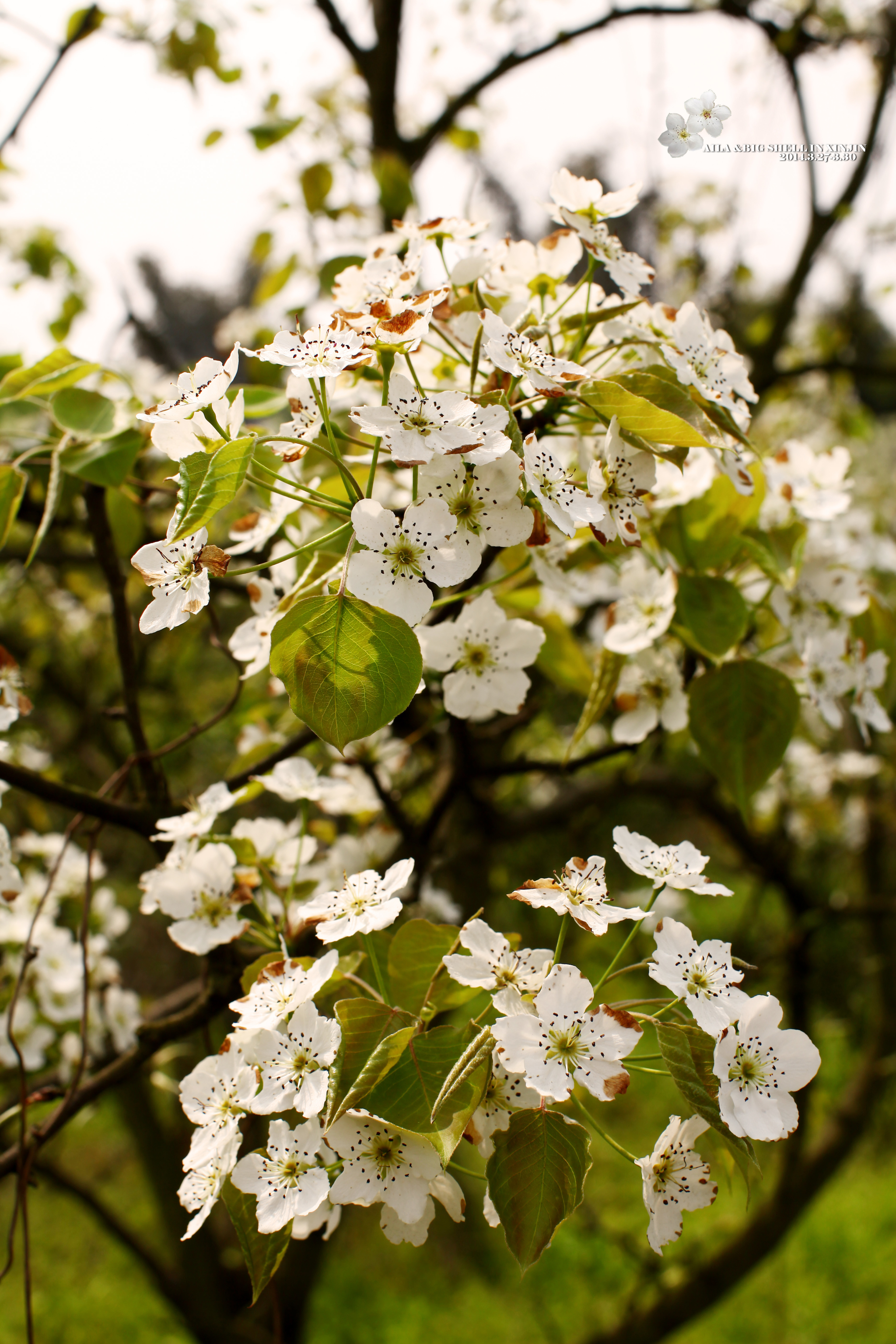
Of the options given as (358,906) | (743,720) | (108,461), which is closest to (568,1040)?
(358,906)

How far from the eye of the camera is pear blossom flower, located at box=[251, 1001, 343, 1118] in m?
0.53

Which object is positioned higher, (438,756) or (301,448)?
(301,448)

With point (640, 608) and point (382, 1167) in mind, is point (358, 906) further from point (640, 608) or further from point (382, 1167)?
point (640, 608)

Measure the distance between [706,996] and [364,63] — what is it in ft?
6.86

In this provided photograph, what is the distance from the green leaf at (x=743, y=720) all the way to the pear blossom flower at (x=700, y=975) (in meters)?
0.27

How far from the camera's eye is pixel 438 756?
5.24 feet

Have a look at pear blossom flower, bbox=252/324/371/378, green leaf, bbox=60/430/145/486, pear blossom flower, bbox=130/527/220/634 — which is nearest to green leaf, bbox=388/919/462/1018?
pear blossom flower, bbox=130/527/220/634

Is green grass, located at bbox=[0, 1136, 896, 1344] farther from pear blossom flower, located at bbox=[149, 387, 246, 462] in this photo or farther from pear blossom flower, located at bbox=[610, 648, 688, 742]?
pear blossom flower, located at bbox=[149, 387, 246, 462]

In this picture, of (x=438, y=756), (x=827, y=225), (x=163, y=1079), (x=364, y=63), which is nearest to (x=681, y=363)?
(x=163, y=1079)

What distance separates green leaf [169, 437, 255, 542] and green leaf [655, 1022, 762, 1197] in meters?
0.38

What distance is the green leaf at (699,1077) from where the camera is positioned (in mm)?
493

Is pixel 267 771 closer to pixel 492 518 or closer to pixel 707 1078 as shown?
pixel 492 518

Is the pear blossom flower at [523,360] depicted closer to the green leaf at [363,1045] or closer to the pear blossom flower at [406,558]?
the pear blossom flower at [406,558]

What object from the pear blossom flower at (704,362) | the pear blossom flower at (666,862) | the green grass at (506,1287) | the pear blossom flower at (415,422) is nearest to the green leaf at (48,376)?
the pear blossom flower at (415,422)
